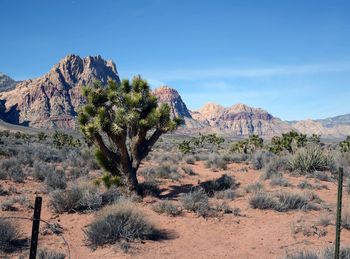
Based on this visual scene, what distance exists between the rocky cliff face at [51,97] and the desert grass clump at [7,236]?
132m

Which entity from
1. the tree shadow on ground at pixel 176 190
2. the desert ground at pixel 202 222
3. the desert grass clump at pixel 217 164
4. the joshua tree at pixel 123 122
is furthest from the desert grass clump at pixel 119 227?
the desert grass clump at pixel 217 164

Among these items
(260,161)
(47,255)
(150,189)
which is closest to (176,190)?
(150,189)

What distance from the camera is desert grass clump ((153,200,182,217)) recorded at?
1088 cm

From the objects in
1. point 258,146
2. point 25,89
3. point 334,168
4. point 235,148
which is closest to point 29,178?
point 334,168

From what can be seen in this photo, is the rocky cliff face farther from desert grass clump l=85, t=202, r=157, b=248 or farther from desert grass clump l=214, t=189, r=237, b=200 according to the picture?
desert grass clump l=85, t=202, r=157, b=248

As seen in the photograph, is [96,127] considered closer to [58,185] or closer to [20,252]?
[58,185]

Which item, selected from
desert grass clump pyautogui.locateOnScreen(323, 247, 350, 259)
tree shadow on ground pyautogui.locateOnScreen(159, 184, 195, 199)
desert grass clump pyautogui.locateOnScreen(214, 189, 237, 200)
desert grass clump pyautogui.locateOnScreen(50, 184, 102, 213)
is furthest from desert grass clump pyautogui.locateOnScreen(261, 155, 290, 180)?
desert grass clump pyautogui.locateOnScreen(323, 247, 350, 259)

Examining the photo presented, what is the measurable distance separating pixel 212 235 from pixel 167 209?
1.95 meters

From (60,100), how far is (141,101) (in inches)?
6325

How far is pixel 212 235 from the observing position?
9.34 m

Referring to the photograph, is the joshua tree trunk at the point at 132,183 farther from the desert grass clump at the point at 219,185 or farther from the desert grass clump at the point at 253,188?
the desert grass clump at the point at 253,188

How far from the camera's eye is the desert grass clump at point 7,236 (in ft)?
25.6

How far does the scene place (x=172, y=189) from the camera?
14.3 metres

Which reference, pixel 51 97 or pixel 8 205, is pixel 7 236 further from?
pixel 51 97
